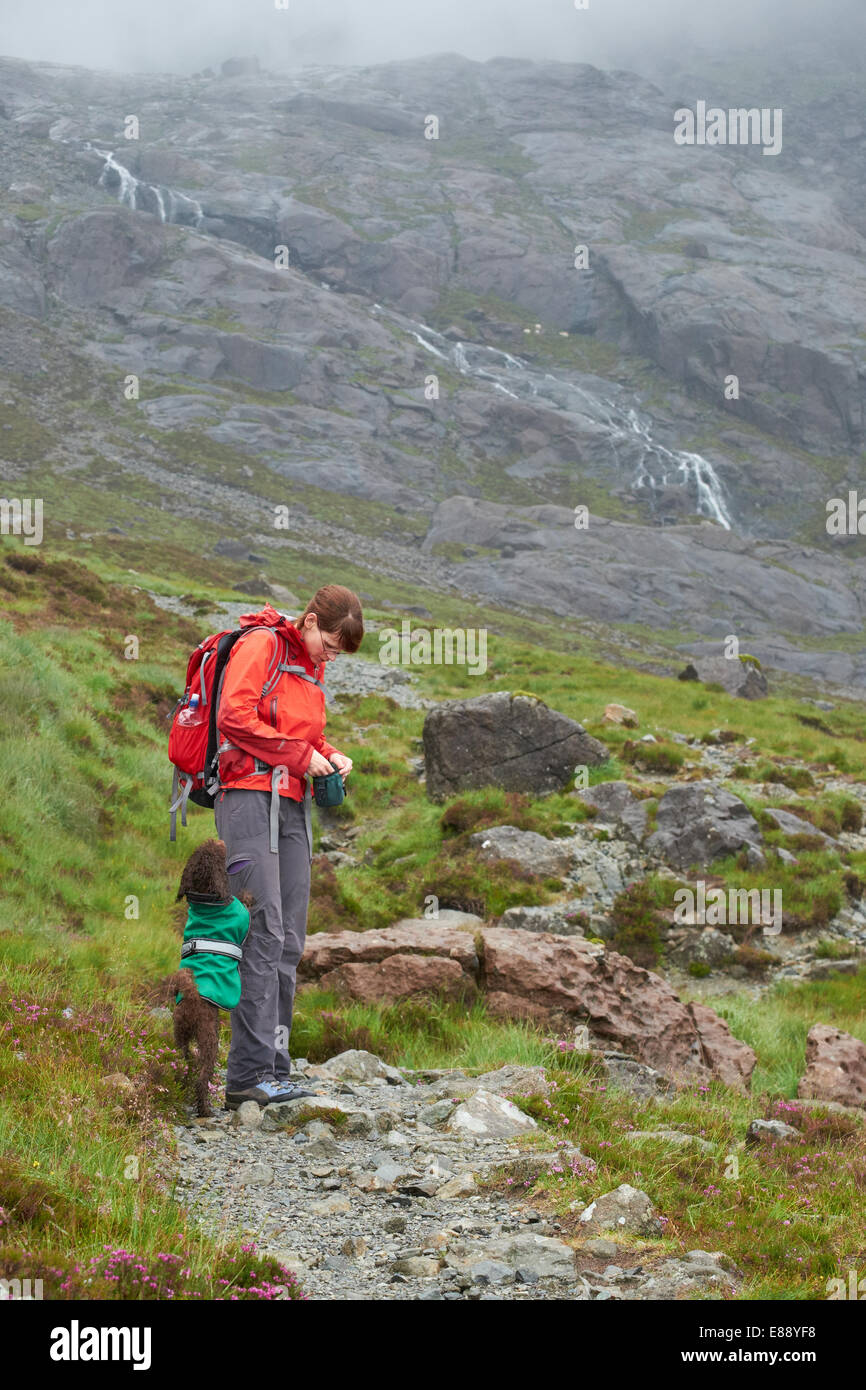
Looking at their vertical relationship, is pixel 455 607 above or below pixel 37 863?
above

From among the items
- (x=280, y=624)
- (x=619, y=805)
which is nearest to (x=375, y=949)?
(x=280, y=624)

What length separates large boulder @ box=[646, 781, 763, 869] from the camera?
17159 millimetres

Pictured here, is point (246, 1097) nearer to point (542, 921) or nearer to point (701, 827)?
point (542, 921)

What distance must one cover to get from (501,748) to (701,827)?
434 centimetres

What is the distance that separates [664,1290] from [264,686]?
153 inches

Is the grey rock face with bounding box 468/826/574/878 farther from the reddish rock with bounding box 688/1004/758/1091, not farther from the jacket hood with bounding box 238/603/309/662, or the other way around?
the jacket hood with bounding box 238/603/309/662

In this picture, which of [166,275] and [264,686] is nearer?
[264,686]

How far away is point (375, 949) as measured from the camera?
10.0 meters

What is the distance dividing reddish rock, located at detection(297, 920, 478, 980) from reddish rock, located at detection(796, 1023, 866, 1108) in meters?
3.18

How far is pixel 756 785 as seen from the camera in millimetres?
22562
